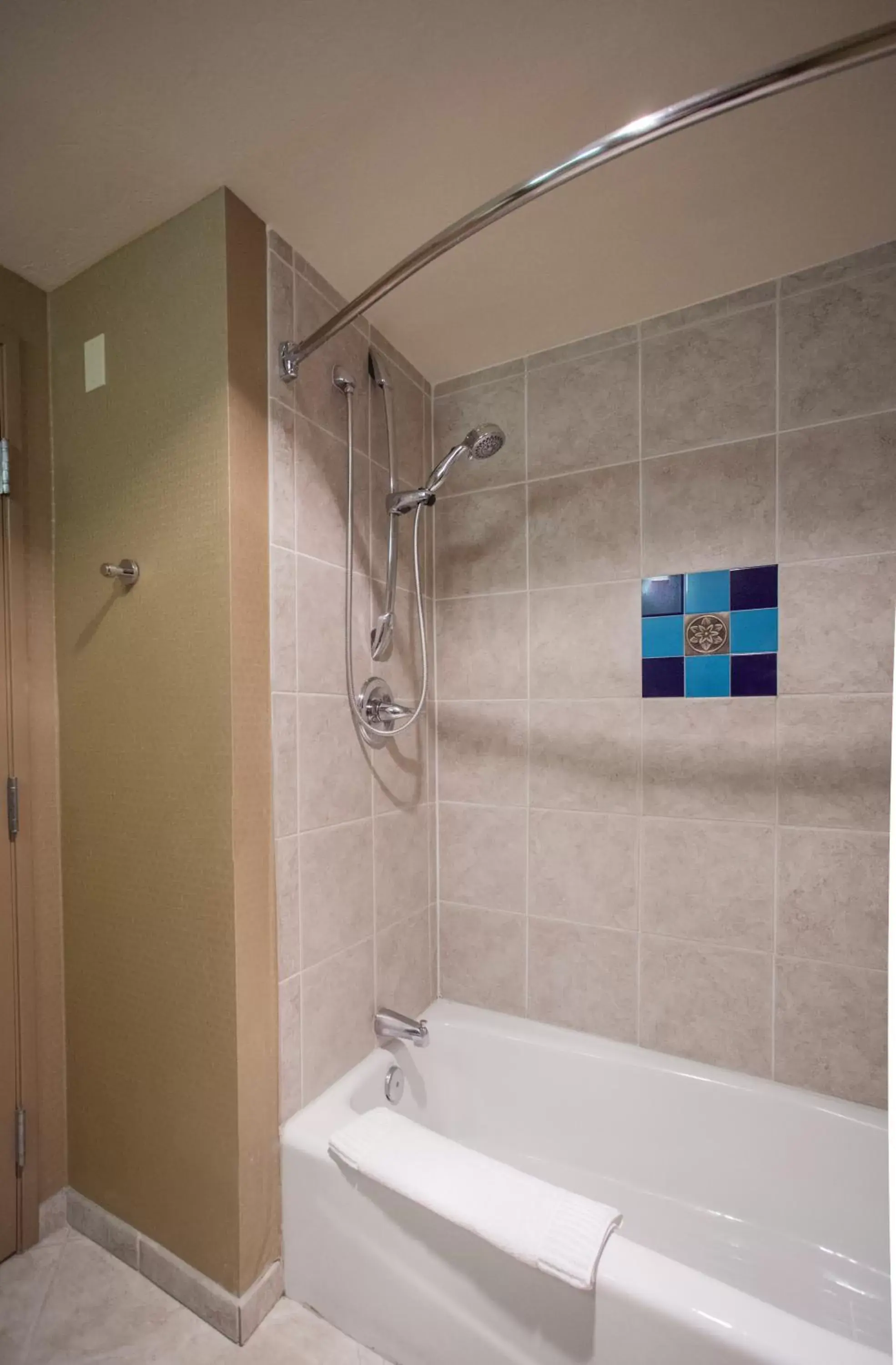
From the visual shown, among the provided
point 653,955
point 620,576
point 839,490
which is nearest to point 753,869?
point 653,955

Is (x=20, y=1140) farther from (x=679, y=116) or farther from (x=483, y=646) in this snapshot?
(x=679, y=116)

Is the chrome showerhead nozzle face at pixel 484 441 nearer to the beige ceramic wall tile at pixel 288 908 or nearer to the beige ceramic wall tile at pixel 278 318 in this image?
the beige ceramic wall tile at pixel 278 318

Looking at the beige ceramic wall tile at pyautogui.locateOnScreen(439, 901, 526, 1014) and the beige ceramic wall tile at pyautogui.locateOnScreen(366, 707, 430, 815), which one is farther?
the beige ceramic wall tile at pyautogui.locateOnScreen(439, 901, 526, 1014)

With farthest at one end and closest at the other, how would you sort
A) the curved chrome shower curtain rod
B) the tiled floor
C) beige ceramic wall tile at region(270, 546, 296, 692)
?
beige ceramic wall tile at region(270, 546, 296, 692)
the tiled floor
the curved chrome shower curtain rod

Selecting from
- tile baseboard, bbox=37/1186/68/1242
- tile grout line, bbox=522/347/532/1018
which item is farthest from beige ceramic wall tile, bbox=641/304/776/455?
tile baseboard, bbox=37/1186/68/1242

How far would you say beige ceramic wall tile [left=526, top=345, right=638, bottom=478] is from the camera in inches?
59.2

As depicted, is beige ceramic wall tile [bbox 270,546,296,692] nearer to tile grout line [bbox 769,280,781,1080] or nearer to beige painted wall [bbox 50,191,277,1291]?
beige painted wall [bbox 50,191,277,1291]

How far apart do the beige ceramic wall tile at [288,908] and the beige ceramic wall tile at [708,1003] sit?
2.80 feet

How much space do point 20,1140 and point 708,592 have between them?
197cm

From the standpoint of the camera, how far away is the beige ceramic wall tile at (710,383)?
1359 millimetres

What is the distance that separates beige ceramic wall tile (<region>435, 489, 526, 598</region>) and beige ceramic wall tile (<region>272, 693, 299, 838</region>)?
2.26ft

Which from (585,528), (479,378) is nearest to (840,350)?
(585,528)

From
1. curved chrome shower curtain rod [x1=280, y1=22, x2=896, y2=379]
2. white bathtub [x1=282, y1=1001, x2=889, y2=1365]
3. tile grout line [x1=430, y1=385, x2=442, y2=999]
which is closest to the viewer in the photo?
curved chrome shower curtain rod [x1=280, y1=22, x2=896, y2=379]

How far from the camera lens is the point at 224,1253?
1123 mm
